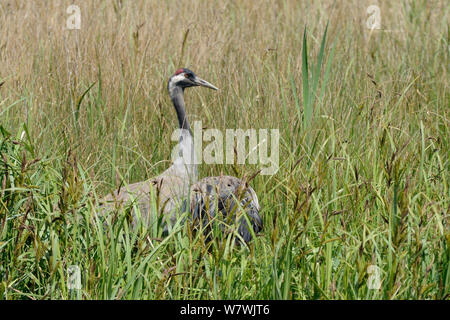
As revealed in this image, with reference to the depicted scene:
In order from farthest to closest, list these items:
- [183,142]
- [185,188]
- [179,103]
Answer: [179,103], [183,142], [185,188]

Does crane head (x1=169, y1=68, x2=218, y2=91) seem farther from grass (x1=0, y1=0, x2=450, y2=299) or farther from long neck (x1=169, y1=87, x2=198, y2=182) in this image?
grass (x1=0, y1=0, x2=450, y2=299)

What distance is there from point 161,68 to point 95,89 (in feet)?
1.87

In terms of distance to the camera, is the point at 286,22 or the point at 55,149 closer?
the point at 55,149

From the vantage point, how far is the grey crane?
352 centimetres

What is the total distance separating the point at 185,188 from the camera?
3.95 meters

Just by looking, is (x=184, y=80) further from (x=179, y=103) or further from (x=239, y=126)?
(x=239, y=126)

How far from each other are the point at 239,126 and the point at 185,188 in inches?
26.9

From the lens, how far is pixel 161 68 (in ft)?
17.1

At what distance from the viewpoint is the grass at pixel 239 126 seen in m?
2.82

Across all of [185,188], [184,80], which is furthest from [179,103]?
[185,188]
